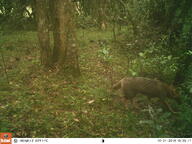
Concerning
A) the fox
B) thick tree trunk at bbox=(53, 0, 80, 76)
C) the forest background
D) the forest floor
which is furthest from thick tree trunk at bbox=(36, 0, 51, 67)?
the fox

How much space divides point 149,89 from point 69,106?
1.86m

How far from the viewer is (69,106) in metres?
5.05

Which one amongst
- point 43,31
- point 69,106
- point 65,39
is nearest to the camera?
point 69,106

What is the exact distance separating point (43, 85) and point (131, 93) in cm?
237

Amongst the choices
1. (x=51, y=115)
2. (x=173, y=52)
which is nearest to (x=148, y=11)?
(x=173, y=52)

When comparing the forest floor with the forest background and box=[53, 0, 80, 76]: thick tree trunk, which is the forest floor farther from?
box=[53, 0, 80, 76]: thick tree trunk

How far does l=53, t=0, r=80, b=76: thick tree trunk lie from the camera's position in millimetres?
6047

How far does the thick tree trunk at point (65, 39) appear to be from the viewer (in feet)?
19.8

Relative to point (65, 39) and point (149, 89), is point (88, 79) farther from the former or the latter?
point (149, 89)

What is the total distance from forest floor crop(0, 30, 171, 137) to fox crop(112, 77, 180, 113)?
1.28 feet

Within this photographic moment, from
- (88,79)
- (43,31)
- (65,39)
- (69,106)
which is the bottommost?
(69,106)

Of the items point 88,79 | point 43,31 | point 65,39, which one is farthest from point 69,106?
point 43,31

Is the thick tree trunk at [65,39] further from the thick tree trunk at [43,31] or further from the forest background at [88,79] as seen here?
the thick tree trunk at [43,31]

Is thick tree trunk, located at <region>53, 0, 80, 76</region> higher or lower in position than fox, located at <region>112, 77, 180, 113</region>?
higher
